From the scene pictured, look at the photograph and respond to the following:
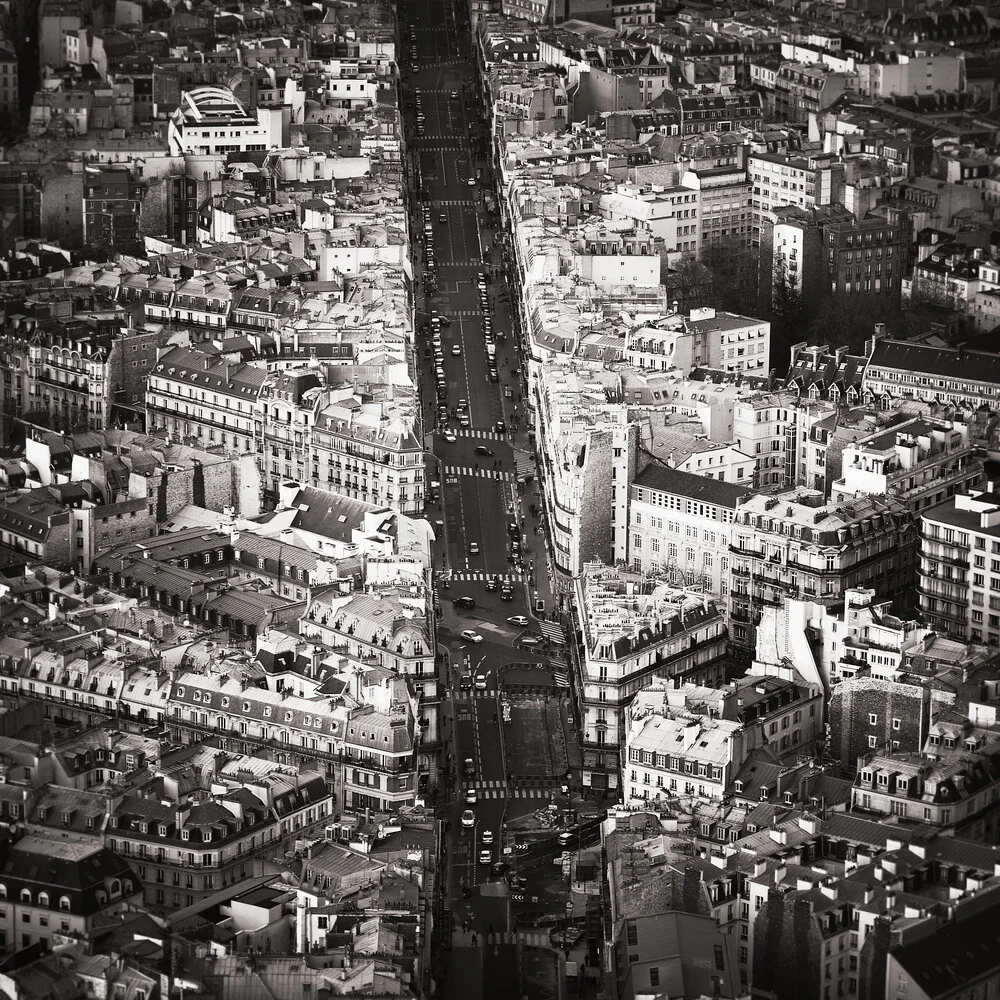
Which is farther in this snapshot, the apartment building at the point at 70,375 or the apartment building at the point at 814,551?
the apartment building at the point at 70,375

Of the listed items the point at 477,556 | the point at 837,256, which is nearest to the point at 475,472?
the point at 477,556

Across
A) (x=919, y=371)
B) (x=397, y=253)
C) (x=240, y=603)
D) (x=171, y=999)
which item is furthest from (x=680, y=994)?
(x=397, y=253)

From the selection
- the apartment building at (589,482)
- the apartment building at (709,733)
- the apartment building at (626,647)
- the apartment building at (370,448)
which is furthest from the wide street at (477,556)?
the apartment building at (709,733)

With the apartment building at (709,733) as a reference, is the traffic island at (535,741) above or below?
below

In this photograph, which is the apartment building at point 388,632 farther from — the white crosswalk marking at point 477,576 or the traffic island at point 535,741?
the white crosswalk marking at point 477,576

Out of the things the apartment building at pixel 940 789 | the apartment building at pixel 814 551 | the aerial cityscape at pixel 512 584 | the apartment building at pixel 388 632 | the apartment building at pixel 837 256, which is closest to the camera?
the aerial cityscape at pixel 512 584

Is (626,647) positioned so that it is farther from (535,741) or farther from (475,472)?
(475,472)

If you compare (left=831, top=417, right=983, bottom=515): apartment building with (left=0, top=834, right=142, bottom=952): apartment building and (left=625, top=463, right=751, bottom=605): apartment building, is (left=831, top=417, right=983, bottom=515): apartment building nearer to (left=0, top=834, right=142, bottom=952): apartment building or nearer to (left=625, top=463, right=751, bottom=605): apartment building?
(left=625, top=463, right=751, bottom=605): apartment building
